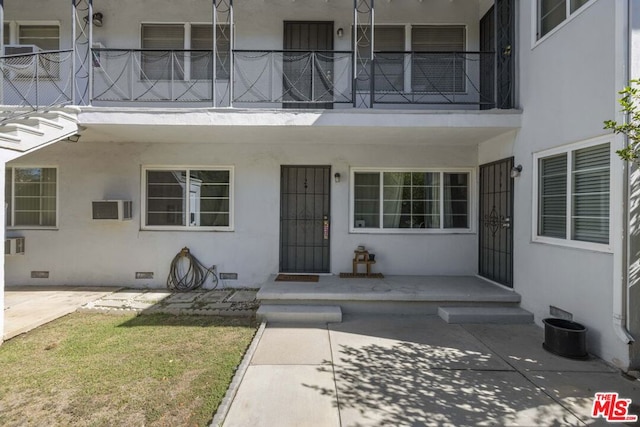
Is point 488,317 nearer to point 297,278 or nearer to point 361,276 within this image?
point 361,276

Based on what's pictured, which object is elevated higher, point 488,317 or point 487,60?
point 487,60

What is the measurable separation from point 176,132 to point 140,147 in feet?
4.96

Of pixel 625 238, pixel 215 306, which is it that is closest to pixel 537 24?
pixel 625 238

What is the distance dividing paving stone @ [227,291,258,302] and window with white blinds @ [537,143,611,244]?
5199mm

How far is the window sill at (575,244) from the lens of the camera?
13.1 ft

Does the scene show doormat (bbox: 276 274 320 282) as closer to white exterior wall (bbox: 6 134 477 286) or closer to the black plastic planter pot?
white exterior wall (bbox: 6 134 477 286)

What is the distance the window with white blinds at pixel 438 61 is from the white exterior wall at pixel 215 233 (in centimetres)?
134

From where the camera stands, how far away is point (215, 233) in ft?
23.3

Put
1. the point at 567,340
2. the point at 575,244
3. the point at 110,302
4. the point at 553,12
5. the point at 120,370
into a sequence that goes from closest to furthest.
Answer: the point at 120,370 < the point at 567,340 < the point at 575,244 < the point at 553,12 < the point at 110,302

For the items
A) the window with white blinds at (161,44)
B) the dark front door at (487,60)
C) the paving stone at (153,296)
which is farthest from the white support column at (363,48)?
the paving stone at (153,296)

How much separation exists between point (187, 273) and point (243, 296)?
1490mm

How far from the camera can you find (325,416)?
2.96 metres

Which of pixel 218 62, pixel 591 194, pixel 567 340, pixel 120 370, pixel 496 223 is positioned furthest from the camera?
pixel 218 62

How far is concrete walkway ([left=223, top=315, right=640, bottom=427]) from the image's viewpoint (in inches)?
118
